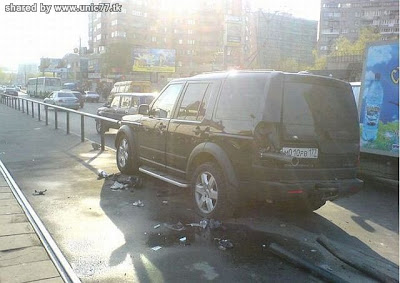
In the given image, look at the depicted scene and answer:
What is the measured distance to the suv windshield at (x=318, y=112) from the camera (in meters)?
4.70

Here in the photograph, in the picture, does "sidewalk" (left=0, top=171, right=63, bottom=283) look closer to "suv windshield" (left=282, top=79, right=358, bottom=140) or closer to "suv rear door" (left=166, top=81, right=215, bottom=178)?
"suv rear door" (left=166, top=81, right=215, bottom=178)

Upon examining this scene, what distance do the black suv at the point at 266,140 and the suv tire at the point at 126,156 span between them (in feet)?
5.56

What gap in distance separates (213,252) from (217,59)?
319ft

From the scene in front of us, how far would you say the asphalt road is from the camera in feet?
12.4

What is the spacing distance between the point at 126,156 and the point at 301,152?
383cm

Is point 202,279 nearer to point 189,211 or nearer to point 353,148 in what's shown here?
point 189,211

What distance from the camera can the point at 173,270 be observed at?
3.76 m

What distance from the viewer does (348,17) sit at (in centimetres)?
10819

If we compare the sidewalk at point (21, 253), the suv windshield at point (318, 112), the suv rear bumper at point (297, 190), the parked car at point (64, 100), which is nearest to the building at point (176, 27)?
the parked car at point (64, 100)

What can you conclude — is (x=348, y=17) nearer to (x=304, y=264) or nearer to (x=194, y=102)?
(x=194, y=102)

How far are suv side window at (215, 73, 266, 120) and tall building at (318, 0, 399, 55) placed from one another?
104999mm

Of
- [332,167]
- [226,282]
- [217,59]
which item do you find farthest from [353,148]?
[217,59]

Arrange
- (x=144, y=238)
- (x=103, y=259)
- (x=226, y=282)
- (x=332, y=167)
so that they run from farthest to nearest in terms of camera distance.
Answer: (x=332, y=167), (x=144, y=238), (x=103, y=259), (x=226, y=282)

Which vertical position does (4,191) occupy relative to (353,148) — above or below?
below
